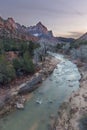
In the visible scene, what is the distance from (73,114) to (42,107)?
5968 millimetres

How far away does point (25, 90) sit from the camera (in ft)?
157

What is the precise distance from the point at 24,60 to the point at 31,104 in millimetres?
20116

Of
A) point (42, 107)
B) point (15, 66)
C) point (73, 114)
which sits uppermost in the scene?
point (15, 66)

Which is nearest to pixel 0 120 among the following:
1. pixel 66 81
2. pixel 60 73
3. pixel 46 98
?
pixel 46 98

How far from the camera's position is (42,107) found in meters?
39.6

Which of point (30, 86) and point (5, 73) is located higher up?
point (5, 73)

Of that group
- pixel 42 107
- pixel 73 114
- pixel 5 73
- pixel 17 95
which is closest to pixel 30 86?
Answer: pixel 5 73

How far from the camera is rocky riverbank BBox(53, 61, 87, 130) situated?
3139 cm

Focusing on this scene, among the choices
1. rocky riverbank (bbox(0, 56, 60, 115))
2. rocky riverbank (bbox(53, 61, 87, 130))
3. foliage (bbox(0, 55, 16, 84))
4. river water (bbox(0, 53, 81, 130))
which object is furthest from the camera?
foliage (bbox(0, 55, 16, 84))

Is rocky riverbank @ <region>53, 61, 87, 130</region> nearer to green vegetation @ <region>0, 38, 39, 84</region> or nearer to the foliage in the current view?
the foliage

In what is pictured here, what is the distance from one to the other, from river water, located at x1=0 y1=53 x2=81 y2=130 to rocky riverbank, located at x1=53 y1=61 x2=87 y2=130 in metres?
1.26

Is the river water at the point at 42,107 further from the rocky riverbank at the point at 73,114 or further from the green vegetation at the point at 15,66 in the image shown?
the green vegetation at the point at 15,66

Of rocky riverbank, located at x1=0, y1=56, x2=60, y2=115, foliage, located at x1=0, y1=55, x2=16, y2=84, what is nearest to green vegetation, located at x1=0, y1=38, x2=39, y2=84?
foliage, located at x1=0, y1=55, x2=16, y2=84

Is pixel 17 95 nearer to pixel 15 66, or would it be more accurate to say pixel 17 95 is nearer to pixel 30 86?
pixel 30 86
